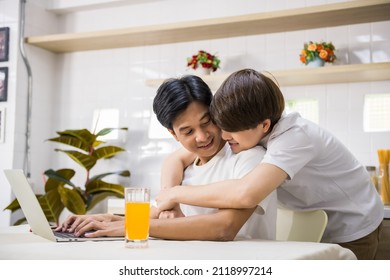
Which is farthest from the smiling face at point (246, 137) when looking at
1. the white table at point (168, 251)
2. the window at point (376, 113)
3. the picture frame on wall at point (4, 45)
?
the picture frame on wall at point (4, 45)

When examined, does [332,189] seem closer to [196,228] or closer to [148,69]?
[196,228]

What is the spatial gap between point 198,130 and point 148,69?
8.06 feet

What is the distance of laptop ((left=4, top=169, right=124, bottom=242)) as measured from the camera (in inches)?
51.3

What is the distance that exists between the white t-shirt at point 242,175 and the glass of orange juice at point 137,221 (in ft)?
1.28

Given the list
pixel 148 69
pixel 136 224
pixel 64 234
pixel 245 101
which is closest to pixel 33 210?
pixel 64 234

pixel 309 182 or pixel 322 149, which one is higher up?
pixel 322 149

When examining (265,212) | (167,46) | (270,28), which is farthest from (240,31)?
(265,212)

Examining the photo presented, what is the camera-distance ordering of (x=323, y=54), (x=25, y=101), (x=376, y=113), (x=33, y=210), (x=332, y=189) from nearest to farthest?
(x=33, y=210)
(x=332, y=189)
(x=323, y=54)
(x=376, y=113)
(x=25, y=101)

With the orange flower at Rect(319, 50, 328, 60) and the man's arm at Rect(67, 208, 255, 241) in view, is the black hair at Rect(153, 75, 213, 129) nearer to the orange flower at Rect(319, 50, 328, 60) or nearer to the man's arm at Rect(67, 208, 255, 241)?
the man's arm at Rect(67, 208, 255, 241)

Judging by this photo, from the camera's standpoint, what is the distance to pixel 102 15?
4305mm

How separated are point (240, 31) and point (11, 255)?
2.86 m

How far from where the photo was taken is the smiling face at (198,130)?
1728mm

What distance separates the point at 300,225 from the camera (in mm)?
1652
